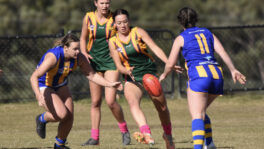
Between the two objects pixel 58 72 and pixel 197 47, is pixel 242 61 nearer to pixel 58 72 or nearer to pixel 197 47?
pixel 58 72

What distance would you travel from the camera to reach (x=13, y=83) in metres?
17.5

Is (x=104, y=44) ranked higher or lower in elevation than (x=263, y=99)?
higher

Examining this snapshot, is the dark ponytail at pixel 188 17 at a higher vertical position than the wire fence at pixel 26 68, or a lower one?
higher

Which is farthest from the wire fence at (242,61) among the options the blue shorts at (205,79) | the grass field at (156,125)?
the blue shorts at (205,79)

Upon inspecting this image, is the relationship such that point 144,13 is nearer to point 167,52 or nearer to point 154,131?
point 167,52

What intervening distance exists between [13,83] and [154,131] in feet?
21.9

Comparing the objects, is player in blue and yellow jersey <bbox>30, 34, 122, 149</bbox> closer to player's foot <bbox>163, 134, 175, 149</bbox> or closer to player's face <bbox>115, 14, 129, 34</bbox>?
player's face <bbox>115, 14, 129, 34</bbox>

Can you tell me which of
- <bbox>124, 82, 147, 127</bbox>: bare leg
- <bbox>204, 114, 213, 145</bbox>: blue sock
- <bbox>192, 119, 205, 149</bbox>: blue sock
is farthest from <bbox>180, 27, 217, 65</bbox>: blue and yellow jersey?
<bbox>124, 82, 147, 127</bbox>: bare leg

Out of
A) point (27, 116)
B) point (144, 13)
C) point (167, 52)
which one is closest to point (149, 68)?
point (27, 116)

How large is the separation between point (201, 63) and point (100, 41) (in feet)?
10.1

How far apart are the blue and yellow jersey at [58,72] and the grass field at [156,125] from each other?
1.25 metres

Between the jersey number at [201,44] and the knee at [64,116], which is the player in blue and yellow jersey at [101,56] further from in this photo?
the jersey number at [201,44]

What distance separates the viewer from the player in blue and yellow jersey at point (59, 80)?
8621 mm

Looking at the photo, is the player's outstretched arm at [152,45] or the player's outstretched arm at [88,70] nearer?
the player's outstretched arm at [152,45]
